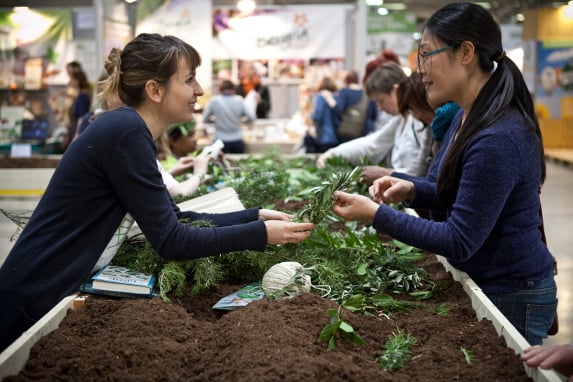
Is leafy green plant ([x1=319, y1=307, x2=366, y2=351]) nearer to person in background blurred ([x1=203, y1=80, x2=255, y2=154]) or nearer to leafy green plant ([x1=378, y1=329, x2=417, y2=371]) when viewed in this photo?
leafy green plant ([x1=378, y1=329, x2=417, y2=371])

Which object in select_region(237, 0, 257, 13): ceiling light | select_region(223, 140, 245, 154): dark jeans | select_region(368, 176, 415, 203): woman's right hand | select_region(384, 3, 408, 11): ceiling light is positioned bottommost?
select_region(223, 140, 245, 154): dark jeans

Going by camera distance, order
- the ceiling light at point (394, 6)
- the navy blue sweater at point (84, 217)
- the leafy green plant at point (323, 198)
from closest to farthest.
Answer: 1. the navy blue sweater at point (84, 217)
2. the leafy green plant at point (323, 198)
3. the ceiling light at point (394, 6)

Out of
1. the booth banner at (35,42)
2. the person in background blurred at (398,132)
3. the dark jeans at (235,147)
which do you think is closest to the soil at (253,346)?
the person in background blurred at (398,132)

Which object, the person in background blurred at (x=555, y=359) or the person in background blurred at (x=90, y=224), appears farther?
the person in background blurred at (x=90, y=224)

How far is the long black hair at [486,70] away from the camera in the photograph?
2.04 meters

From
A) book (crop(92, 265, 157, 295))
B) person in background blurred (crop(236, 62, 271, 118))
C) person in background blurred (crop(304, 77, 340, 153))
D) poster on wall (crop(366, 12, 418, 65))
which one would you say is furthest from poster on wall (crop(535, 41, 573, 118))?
book (crop(92, 265, 157, 295))

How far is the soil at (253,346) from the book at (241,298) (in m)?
0.05

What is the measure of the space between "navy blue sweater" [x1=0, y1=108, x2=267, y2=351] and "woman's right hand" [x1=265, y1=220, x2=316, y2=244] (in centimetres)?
28

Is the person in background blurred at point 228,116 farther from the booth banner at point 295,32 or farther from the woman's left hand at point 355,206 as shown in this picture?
the woman's left hand at point 355,206

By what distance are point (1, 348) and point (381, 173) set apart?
2.16 m

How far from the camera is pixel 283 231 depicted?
7.07ft

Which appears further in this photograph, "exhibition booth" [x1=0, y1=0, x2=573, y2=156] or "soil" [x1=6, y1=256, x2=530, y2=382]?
"exhibition booth" [x1=0, y1=0, x2=573, y2=156]

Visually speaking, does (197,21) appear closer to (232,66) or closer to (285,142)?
(232,66)

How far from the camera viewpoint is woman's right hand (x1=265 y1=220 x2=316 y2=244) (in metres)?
2.14
